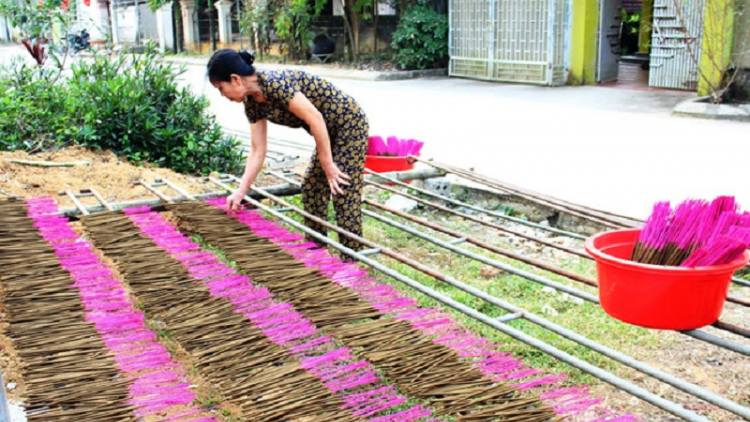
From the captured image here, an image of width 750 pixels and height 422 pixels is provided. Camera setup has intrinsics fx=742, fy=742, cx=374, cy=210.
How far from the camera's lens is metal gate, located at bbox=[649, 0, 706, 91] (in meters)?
9.88

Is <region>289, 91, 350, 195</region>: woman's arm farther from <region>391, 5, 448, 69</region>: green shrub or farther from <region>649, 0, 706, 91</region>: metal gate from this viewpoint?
<region>391, 5, 448, 69</region>: green shrub

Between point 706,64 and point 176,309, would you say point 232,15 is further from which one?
point 176,309

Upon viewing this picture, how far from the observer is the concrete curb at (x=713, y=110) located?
805cm

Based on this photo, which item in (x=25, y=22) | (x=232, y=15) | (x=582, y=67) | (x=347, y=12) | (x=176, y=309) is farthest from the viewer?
(x=232, y=15)

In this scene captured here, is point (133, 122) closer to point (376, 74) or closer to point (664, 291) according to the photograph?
point (664, 291)

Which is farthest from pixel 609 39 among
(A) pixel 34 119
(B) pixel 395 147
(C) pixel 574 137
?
(A) pixel 34 119

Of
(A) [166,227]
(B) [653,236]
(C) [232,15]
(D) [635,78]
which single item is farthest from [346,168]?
(C) [232,15]

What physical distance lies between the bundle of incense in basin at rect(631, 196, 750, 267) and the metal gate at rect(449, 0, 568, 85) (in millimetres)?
10089

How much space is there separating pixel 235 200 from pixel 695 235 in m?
2.34

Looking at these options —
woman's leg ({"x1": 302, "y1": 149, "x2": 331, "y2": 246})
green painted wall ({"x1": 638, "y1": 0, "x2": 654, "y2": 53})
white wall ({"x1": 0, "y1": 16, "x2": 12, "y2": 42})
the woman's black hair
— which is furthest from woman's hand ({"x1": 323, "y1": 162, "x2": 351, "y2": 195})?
white wall ({"x1": 0, "y1": 16, "x2": 12, "y2": 42})

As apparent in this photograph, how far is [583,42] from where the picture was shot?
11.6 m

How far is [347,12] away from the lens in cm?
1531

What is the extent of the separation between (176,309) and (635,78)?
11216 millimetres

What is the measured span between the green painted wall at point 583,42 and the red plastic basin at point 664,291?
Result: 1026cm
